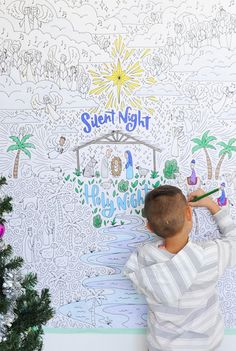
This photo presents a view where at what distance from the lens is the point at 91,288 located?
1.61m

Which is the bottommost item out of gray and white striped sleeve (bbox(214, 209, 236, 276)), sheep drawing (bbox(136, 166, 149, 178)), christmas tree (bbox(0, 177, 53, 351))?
christmas tree (bbox(0, 177, 53, 351))

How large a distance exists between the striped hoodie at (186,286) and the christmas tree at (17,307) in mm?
357

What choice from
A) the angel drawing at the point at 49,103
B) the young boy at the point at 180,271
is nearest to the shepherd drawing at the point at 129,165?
the young boy at the point at 180,271

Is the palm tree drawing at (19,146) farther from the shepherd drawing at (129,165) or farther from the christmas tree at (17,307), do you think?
the christmas tree at (17,307)

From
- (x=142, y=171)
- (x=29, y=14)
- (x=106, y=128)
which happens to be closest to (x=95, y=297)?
(x=142, y=171)

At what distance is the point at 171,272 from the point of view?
1402 mm

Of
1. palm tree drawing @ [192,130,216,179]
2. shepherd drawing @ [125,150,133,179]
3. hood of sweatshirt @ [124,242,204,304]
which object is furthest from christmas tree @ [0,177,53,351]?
palm tree drawing @ [192,130,216,179]

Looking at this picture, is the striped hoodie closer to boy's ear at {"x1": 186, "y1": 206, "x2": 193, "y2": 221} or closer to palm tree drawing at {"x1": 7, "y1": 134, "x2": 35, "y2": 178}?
boy's ear at {"x1": 186, "y1": 206, "x2": 193, "y2": 221}

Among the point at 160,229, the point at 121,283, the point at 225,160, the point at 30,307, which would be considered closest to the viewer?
the point at 30,307

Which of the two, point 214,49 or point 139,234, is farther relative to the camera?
point 139,234

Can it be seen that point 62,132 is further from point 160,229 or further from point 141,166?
point 160,229

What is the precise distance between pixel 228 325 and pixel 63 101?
2.75 ft

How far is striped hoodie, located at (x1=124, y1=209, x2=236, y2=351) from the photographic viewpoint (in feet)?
4.59

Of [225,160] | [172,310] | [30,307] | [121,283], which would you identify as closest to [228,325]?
[172,310]
